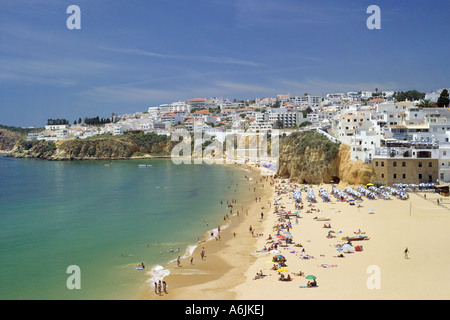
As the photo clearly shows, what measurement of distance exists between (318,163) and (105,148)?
7055 cm

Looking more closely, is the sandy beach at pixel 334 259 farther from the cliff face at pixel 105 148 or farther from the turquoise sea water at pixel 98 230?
the cliff face at pixel 105 148

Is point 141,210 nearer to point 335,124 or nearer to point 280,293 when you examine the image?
point 280,293

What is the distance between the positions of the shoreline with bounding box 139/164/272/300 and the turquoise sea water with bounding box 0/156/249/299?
0.99 m

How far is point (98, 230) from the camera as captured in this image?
25.4m

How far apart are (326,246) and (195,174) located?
127ft

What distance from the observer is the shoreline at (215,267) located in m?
14.9

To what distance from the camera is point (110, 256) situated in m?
20.0

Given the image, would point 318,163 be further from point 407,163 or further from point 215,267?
point 215,267

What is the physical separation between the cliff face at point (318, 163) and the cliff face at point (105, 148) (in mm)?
57335

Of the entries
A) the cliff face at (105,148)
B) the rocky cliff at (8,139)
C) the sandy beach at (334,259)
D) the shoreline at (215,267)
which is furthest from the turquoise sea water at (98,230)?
the rocky cliff at (8,139)

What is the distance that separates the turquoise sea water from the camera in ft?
54.6

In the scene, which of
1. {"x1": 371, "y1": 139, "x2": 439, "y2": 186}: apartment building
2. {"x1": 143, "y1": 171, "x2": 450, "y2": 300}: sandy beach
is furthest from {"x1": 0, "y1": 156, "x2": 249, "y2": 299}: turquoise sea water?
{"x1": 371, "y1": 139, "x2": 439, "y2": 186}: apartment building

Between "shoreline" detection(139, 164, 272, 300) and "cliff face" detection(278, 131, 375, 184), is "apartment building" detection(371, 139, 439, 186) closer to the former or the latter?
"cliff face" detection(278, 131, 375, 184)

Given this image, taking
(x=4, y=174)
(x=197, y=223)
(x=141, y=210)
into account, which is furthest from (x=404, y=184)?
(x=4, y=174)
